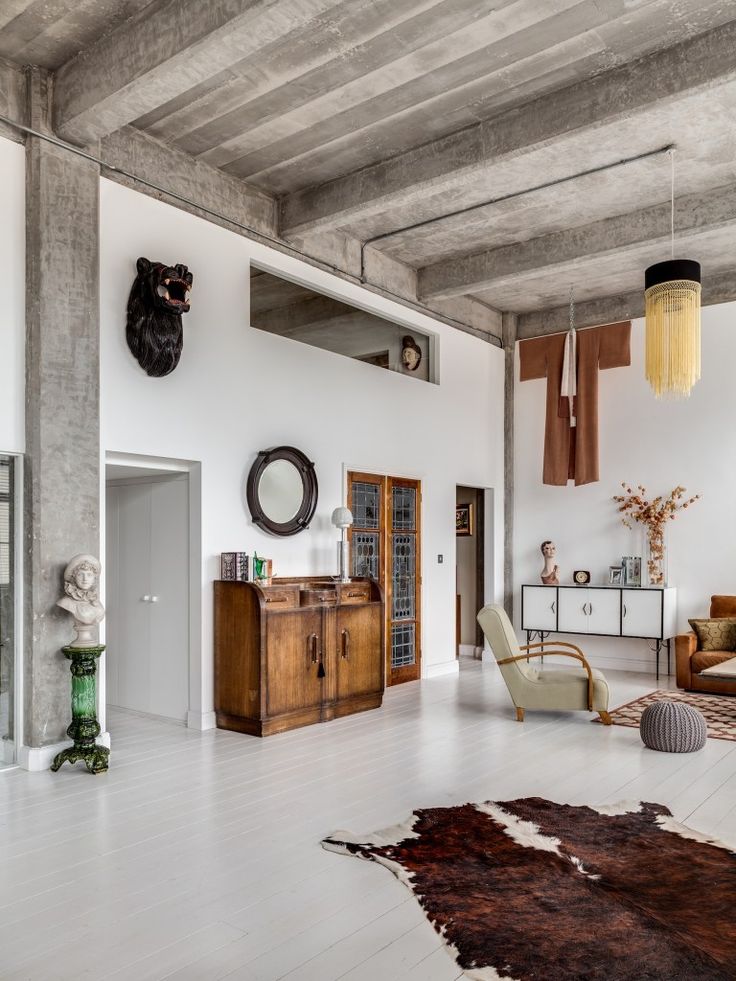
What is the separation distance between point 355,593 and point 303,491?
1012mm

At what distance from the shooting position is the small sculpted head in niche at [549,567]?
30.9 feet

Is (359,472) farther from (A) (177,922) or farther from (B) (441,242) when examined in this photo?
(A) (177,922)

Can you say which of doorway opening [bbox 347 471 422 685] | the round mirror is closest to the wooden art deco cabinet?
the round mirror

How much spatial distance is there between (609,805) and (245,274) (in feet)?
15.5

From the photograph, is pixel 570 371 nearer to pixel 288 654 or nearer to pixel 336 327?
pixel 336 327

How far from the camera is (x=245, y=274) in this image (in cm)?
654

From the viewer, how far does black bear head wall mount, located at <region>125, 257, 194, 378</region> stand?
219 inches

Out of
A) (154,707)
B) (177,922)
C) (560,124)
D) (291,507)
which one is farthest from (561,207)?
(177,922)

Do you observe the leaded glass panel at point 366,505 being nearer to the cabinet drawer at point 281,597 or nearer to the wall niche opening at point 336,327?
the wall niche opening at point 336,327

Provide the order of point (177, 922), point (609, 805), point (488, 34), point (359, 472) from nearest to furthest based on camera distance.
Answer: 1. point (177, 922)
2. point (609, 805)
3. point (488, 34)
4. point (359, 472)

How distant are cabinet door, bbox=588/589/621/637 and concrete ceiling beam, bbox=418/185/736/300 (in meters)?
3.55

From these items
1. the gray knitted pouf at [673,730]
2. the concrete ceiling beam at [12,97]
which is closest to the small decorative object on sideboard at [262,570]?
the gray knitted pouf at [673,730]

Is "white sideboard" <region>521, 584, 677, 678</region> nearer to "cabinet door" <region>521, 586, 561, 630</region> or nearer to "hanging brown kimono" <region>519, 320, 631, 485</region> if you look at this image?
"cabinet door" <region>521, 586, 561, 630</region>

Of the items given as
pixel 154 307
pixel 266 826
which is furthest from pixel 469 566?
pixel 266 826
